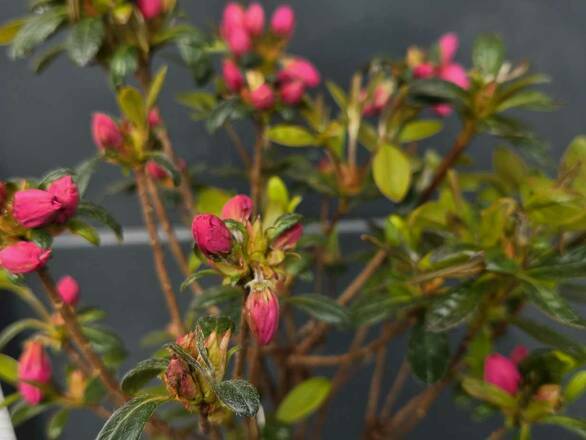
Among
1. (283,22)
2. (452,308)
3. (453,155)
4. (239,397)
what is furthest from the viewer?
(283,22)

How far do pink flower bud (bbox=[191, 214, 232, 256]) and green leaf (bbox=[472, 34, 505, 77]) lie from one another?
1.62 feet

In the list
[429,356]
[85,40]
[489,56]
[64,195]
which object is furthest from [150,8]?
[429,356]

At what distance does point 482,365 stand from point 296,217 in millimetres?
467

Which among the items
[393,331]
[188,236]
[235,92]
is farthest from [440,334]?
[188,236]

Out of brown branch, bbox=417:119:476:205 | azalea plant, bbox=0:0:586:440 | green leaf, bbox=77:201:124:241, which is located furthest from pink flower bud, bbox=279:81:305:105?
green leaf, bbox=77:201:124:241

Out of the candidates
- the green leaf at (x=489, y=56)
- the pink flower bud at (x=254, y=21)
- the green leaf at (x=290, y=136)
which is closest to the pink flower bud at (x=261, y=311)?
the green leaf at (x=290, y=136)

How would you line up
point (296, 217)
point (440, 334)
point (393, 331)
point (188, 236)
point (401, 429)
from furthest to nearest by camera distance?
point (188, 236) → point (401, 429) → point (393, 331) → point (440, 334) → point (296, 217)

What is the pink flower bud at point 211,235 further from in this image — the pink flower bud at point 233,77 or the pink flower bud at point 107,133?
the pink flower bud at point 233,77

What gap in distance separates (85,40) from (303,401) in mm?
543

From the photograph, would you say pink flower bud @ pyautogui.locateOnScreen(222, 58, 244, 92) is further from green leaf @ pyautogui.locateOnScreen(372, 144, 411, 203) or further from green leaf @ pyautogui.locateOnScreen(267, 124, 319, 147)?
green leaf @ pyautogui.locateOnScreen(372, 144, 411, 203)

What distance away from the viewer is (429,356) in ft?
2.37

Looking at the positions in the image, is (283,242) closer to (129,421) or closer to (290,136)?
(129,421)

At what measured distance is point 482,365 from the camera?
83 cm

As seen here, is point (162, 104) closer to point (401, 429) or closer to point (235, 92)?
point (235, 92)
